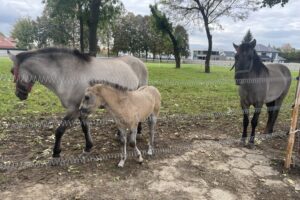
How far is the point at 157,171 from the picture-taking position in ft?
13.8

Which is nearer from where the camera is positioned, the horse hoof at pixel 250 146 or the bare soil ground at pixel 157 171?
the bare soil ground at pixel 157 171

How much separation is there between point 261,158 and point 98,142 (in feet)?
9.33

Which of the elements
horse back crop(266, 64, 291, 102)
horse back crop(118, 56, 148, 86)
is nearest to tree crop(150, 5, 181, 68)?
horse back crop(266, 64, 291, 102)

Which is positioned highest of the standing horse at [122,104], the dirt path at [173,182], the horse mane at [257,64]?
the horse mane at [257,64]

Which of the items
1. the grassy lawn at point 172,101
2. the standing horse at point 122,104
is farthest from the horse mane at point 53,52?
the grassy lawn at point 172,101

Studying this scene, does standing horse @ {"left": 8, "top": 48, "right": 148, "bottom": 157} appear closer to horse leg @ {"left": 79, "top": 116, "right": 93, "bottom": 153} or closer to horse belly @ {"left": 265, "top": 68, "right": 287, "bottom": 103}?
horse leg @ {"left": 79, "top": 116, "right": 93, "bottom": 153}

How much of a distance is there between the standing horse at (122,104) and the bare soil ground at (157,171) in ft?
1.57

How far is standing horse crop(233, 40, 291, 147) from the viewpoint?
4.88 m

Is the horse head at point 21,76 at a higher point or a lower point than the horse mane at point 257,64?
lower

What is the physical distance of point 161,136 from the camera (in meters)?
5.74

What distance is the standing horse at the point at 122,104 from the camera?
3.68 metres

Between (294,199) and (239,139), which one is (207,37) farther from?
(294,199)

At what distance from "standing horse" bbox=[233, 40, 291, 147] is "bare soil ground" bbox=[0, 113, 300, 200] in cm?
60

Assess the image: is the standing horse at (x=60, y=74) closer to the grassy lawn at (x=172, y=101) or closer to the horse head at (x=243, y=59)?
the grassy lawn at (x=172, y=101)
